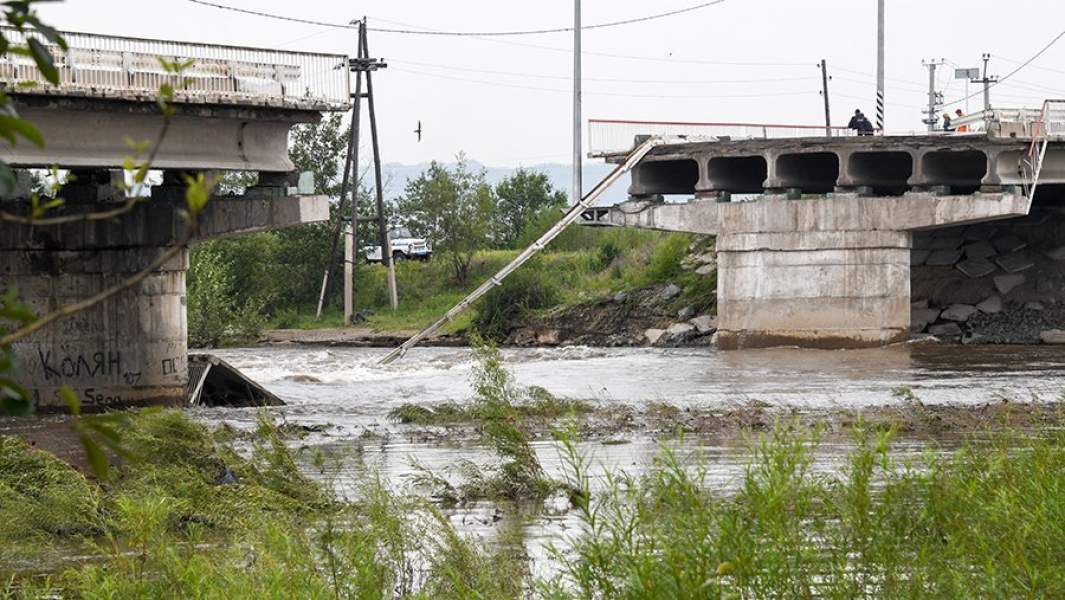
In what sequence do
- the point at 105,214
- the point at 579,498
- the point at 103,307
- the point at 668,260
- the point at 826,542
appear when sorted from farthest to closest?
1. the point at 668,260
2. the point at 103,307
3. the point at 826,542
4. the point at 579,498
5. the point at 105,214

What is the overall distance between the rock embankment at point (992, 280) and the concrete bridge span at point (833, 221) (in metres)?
1.63

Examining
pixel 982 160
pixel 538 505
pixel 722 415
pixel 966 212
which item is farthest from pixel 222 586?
pixel 982 160

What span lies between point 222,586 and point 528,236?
185 feet

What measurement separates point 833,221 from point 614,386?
1096 cm

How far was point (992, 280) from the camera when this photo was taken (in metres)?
45.7

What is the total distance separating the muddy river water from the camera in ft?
66.9

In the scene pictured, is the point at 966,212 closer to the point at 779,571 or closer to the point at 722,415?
the point at 722,415

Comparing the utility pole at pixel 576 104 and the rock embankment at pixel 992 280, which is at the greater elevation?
the utility pole at pixel 576 104

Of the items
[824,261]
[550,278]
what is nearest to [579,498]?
[824,261]

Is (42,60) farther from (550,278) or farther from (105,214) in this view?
(550,278)

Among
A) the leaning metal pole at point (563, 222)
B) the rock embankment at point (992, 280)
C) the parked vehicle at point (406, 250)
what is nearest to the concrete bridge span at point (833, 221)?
the leaning metal pole at point (563, 222)

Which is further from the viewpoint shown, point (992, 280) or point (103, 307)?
point (992, 280)

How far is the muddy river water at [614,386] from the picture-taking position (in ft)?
66.9

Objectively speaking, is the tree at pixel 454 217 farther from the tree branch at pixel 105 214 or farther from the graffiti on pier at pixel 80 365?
the tree branch at pixel 105 214
